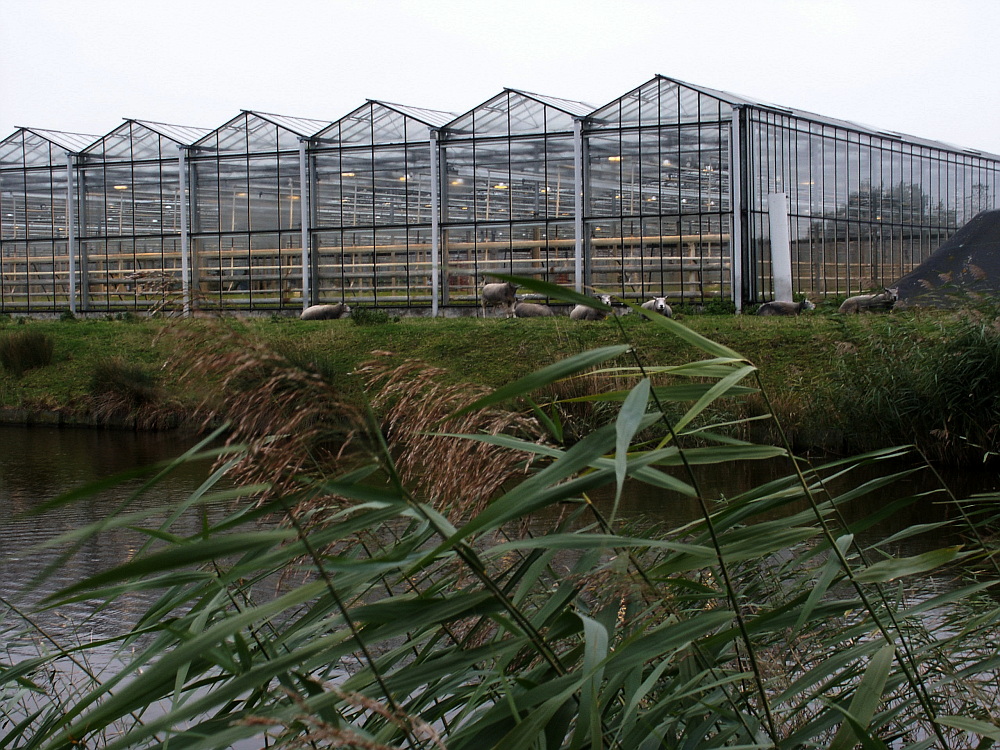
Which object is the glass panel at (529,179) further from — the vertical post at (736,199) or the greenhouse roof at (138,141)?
the greenhouse roof at (138,141)

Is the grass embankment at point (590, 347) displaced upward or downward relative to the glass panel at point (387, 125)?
downward

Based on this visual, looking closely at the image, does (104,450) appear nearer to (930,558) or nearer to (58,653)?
(58,653)

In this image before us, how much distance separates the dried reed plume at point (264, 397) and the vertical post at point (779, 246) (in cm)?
2628

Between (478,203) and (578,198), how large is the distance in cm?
329

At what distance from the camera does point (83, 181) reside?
3384 centimetres

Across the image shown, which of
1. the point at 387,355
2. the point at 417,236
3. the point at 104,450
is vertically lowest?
the point at 104,450

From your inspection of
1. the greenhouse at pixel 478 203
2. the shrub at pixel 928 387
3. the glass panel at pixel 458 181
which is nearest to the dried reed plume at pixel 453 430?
the shrub at pixel 928 387

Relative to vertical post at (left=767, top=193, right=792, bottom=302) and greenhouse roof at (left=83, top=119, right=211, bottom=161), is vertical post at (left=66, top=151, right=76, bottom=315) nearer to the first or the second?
greenhouse roof at (left=83, top=119, right=211, bottom=161)

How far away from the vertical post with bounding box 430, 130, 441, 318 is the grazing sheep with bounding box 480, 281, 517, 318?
275 centimetres

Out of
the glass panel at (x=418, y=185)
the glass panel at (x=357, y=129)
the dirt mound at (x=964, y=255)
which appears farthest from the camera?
the glass panel at (x=357, y=129)

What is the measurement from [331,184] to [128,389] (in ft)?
54.0

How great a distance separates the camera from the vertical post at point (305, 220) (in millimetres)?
31109

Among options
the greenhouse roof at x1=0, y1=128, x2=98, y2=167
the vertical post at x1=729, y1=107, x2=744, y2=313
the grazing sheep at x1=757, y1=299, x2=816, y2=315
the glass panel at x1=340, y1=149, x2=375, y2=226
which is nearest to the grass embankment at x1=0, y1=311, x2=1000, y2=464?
the grazing sheep at x1=757, y1=299, x2=816, y2=315

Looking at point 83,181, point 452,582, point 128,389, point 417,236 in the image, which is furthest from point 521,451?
point 83,181
